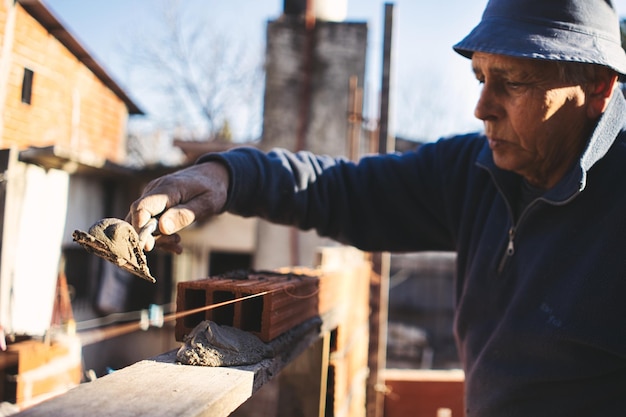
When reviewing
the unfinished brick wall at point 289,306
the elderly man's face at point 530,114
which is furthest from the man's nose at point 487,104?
the unfinished brick wall at point 289,306

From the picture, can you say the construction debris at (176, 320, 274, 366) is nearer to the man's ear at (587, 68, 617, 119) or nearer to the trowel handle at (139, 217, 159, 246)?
the trowel handle at (139, 217, 159, 246)

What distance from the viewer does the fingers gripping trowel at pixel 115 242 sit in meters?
1.30

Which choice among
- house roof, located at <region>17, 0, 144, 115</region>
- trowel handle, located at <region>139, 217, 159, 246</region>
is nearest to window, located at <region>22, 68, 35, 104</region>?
house roof, located at <region>17, 0, 144, 115</region>

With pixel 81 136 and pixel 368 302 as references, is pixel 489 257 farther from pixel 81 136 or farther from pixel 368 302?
pixel 81 136

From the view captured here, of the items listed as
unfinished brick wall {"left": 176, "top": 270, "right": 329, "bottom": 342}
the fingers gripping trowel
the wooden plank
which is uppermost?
the fingers gripping trowel

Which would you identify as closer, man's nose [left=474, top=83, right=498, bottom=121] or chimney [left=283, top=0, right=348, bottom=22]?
Result: man's nose [left=474, top=83, right=498, bottom=121]

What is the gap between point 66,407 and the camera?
102 cm

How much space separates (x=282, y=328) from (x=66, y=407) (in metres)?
0.83

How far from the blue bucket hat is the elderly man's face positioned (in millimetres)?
64

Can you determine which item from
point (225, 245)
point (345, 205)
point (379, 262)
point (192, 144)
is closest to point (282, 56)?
point (192, 144)

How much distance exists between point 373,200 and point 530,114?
0.84m

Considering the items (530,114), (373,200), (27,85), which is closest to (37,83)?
(27,85)

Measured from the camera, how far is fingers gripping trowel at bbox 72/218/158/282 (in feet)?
4.27

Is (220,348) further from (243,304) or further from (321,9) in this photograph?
(321,9)
